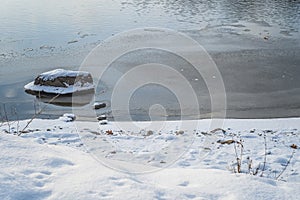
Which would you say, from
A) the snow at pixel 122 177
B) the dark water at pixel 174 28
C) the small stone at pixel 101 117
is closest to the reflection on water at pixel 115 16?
the dark water at pixel 174 28

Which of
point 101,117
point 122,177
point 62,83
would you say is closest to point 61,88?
point 62,83

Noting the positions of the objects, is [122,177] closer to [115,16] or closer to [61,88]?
[61,88]

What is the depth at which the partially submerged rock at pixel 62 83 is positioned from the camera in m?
14.0

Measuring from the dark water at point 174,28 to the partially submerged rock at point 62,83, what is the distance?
1.88 feet

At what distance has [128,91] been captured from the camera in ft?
44.2

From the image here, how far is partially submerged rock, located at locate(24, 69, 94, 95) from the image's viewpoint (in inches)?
550

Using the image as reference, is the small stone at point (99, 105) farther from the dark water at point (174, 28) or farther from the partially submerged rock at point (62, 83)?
the partially submerged rock at point (62, 83)

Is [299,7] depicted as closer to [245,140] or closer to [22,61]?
[22,61]

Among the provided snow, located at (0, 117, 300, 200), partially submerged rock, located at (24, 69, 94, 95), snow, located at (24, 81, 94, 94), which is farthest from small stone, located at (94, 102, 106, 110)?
snow, located at (0, 117, 300, 200)

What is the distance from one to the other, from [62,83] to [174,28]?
10.6m

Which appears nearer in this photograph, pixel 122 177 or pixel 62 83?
pixel 122 177

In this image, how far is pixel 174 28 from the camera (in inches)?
914

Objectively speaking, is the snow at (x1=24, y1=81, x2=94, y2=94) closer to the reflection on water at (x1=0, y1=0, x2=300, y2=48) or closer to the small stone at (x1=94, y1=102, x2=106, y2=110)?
the small stone at (x1=94, y1=102, x2=106, y2=110)

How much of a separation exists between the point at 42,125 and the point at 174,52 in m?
9.49
